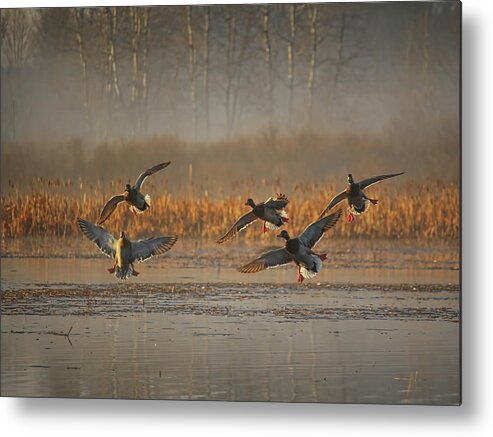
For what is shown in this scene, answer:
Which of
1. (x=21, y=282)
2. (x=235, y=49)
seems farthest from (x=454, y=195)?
(x=21, y=282)

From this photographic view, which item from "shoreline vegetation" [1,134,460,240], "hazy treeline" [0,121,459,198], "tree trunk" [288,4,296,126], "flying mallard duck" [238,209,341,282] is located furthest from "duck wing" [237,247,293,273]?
"tree trunk" [288,4,296,126]

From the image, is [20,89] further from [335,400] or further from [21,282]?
[335,400]

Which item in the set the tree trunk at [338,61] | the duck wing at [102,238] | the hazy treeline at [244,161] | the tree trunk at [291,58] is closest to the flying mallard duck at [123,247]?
the duck wing at [102,238]

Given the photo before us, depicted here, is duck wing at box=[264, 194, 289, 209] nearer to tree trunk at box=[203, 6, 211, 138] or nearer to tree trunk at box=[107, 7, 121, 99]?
tree trunk at box=[203, 6, 211, 138]

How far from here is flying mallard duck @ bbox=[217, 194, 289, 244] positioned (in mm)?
4895

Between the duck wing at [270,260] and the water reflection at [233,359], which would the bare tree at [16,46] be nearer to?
the water reflection at [233,359]

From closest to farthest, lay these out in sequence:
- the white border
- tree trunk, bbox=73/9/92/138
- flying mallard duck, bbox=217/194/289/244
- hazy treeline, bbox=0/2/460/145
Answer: the white border → hazy treeline, bbox=0/2/460/145 → flying mallard duck, bbox=217/194/289/244 → tree trunk, bbox=73/9/92/138

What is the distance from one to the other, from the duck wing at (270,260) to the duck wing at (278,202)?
0.17m

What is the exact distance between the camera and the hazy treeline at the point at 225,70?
15.7ft

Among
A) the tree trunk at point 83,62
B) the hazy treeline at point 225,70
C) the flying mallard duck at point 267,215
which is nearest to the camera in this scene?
the hazy treeline at point 225,70

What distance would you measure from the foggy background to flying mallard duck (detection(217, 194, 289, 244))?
0.33 feet

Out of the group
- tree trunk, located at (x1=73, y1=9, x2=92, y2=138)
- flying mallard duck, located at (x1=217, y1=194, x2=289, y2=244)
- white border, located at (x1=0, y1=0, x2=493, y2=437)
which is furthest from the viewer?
tree trunk, located at (x1=73, y1=9, x2=92, y2=138)

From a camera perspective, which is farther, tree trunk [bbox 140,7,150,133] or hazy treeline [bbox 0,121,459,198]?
tree trunk [bbox 140,7,150,133]

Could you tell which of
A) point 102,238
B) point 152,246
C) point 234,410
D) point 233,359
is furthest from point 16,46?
point 234,410
